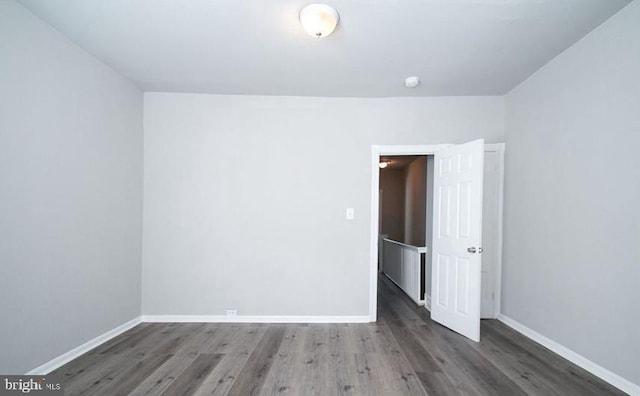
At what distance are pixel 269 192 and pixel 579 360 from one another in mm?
3140

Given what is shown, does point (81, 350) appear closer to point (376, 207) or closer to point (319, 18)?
point (376, 207)

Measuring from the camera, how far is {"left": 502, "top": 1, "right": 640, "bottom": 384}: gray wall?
1897 mm

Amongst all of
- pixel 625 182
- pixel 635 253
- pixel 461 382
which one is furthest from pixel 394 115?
pixel 461 382

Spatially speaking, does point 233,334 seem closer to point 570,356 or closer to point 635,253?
point 570,356

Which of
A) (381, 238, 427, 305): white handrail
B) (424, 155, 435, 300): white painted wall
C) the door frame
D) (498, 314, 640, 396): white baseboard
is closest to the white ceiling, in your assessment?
the door frame

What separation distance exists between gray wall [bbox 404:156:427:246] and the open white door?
1.89 m

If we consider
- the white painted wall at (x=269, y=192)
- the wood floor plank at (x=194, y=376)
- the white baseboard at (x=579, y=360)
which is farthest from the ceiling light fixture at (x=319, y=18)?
the white baseboard at (x=579, y=360)

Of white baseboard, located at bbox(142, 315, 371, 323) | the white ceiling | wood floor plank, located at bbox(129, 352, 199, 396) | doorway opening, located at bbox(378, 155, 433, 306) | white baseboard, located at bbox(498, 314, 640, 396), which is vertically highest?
the white ceiling

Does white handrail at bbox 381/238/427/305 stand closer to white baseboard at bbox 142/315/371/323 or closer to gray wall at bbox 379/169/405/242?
white baseboard at bbox 142/315/371/323

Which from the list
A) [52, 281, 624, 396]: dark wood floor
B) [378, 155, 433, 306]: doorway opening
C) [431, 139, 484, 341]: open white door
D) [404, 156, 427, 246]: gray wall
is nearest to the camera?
[52, 281, 624, 396]: dark wood floor

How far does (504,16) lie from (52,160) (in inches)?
136

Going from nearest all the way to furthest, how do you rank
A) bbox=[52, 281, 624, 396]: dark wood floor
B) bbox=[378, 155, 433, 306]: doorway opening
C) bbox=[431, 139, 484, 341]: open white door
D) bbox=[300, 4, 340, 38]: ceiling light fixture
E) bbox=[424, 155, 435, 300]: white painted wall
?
bbox=[300, 4, 340, 38]: ceiling light fixture
bbox=[52, 281, 624, 396]: dark wood floor
bbox=[431, 139, 484, 341]: open white door
bbox=[424, 155, 435, 300]: white painted wall
bbox=[378, 155, 433, 306]: doorway opening

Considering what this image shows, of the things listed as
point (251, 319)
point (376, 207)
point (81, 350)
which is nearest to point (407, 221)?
point (376, 207)

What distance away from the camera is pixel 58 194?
7.10 feet
